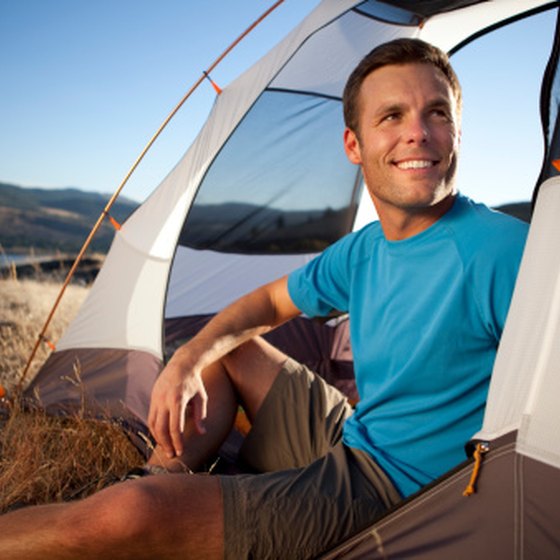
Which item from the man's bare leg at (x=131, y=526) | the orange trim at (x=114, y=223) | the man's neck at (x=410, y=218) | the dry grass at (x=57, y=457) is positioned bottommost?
the dry grass at (x=57, y=457)

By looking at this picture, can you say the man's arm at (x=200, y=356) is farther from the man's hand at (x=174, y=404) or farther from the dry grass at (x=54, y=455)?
the dry grass at (x=54, y=455)

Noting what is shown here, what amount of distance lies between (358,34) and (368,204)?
0.98 m

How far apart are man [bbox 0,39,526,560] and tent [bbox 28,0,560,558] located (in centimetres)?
41

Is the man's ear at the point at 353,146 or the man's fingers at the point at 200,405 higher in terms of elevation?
the man's ear at the point at 353,146

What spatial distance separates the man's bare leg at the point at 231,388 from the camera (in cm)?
194

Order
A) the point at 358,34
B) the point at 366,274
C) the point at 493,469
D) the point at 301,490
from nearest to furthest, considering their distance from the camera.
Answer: the point at 493,469
the point at 301,490
the point at 366,274
the point at 358,34

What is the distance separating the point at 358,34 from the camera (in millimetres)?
3121

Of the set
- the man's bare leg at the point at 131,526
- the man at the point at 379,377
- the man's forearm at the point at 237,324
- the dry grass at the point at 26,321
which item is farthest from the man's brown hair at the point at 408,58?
the dry grass at the point at 26,321

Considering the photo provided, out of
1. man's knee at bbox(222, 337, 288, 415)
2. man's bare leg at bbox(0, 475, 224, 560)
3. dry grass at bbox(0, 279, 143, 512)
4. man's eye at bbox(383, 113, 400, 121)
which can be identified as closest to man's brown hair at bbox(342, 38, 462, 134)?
man's eye at bbox(383, 113, 400, 121)

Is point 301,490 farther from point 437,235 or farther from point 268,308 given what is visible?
point 268,308

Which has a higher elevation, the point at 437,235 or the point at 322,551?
the point at 437,235

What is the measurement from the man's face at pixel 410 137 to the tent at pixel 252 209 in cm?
33

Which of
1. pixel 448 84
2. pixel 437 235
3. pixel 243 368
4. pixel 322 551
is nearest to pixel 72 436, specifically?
pixel 243 368

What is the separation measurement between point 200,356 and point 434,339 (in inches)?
29.6
